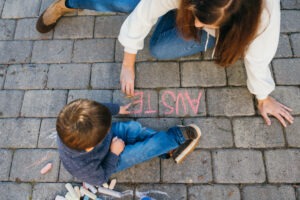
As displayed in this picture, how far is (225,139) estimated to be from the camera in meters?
2.46

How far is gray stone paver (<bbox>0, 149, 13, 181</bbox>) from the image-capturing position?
97.6 inches

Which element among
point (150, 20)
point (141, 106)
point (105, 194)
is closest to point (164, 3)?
point (150, 20)

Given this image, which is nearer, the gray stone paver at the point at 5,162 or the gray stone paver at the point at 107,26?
the gray stone paver at the point at 5,162

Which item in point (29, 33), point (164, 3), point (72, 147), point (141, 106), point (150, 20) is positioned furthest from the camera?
point (29, 33)

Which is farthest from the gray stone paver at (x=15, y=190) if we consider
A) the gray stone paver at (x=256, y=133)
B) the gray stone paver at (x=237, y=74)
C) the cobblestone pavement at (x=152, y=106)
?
the gray stone paver at (x=237, y=74)

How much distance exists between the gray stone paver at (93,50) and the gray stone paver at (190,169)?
3.64ft

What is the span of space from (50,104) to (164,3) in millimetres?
1307

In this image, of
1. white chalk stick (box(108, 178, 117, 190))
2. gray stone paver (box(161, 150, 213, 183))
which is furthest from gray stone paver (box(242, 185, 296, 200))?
white chalk stick (box(108, 178, 117, 190))

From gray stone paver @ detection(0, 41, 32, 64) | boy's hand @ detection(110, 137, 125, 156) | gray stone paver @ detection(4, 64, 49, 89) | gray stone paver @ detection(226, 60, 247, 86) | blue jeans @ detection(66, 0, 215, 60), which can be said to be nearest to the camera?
boy's hand @ detection(110, 137, 125, 156)

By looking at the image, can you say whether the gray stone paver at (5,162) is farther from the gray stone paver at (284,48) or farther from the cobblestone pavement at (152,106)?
the gray stone paver at (284,48)

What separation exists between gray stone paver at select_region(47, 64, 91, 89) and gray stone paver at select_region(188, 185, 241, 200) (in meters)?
1.27

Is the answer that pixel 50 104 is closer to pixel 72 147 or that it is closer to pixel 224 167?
pixel 72 147

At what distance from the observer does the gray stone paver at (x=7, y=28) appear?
302 cm

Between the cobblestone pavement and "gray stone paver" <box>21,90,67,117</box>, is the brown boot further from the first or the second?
"gray stone paver" <box>21,90,67,117</box>
